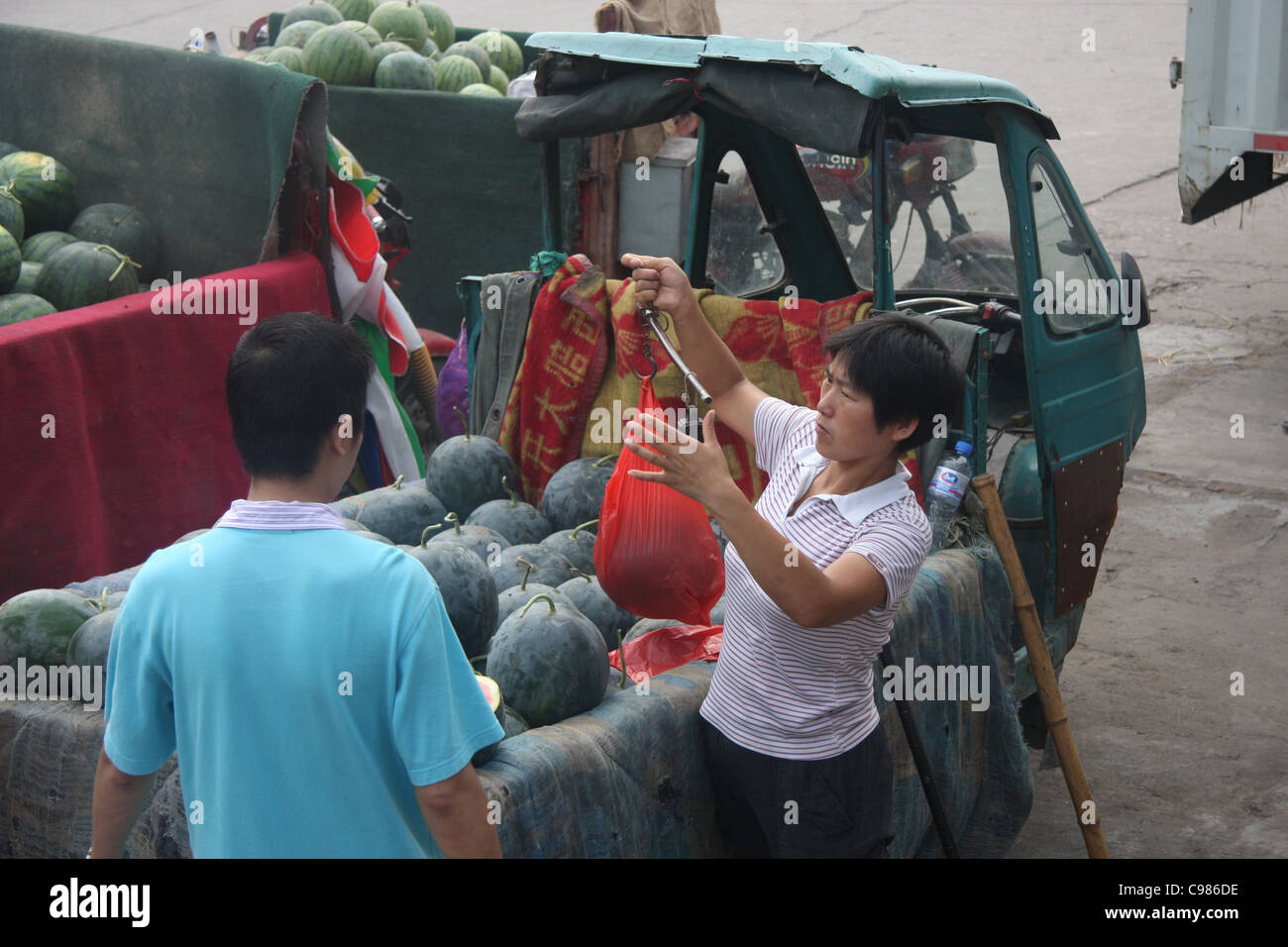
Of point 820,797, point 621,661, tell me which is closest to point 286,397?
point 820,797

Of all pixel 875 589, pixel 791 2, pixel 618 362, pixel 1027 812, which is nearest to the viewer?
pixel 875 589

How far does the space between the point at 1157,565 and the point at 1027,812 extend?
260cm

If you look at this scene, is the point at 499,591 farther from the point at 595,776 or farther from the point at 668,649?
the point at 595,776

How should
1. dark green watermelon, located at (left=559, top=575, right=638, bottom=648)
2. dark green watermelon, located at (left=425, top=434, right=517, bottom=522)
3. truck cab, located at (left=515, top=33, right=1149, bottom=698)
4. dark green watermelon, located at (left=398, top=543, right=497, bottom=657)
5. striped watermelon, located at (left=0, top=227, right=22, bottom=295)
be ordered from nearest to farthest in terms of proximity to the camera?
1. dark green watermelon, located at (left=398, top=543, right=497, bottom=657)
2. dark green watermelon, located at (left=559, top=575, right=638, bottom=648)
3. truck cab, located at (left=515, top=33, right=1149, bottom=698)
4. dark green watermelon, located at (left=425, top=434, right=517, bottom=522)
5. striped watermelon, located at (left=0, top=227, right=22, bottom=295)

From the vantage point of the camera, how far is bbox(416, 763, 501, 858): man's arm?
194 centimetres

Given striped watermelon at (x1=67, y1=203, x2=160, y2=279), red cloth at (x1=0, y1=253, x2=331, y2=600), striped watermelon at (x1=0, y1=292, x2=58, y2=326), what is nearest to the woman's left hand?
red cloth at (x1=0, y1=253, x2=331, y2=600)

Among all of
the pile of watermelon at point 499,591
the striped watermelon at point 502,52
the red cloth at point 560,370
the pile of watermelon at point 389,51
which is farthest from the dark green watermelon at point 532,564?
the striped watermelon at point 502,52

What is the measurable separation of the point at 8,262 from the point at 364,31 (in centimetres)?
326

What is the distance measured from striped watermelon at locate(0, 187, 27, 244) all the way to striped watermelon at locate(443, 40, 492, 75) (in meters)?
3.30

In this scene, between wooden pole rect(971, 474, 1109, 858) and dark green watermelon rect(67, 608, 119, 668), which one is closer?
dark green watermelon rect(67, 608, 119, 668)

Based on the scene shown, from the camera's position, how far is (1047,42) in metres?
15.6

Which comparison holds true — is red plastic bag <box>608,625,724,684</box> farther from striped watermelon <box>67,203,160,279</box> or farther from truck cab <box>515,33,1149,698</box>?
striped watermelon <box>67,203,160,279</box>
